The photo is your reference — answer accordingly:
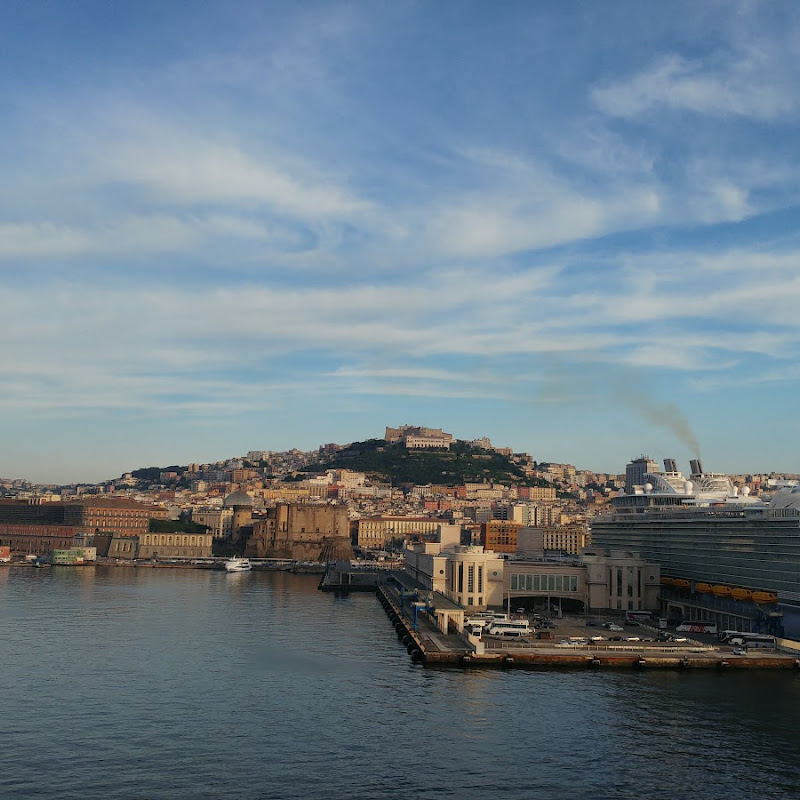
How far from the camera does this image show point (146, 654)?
38.6 meters

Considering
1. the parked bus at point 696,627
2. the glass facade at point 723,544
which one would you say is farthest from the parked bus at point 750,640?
the parked bus at point 696,627

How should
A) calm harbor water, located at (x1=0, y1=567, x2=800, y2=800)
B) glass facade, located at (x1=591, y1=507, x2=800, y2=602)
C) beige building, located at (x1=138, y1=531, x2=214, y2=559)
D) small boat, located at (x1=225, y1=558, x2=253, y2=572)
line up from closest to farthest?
calm harbor water, located at (x1=0, y1=567, x2=800, y2=800) → glass facade, located at (x1=591, y1=507, x2=800, y2=602) → small boat, located at (x1=225, y1=558, x2=253, y2=572) → beige building, located at (x1=138, y1=531, x2=214, y2=559)

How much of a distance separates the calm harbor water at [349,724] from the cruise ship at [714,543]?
5578mm

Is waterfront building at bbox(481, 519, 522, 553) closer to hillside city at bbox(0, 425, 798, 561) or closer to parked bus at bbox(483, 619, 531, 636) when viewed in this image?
hillside city at bbox(0, 425, 798, 561)

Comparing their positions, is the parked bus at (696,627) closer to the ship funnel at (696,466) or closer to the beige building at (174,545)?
the ship funnel at (696,466)

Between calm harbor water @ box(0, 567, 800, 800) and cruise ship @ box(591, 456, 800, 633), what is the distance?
5578 millimetres

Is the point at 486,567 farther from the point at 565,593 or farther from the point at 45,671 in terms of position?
the point at 45,671

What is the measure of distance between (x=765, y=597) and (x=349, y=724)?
22692 millimetres

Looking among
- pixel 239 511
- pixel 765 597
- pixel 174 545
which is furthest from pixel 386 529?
pixel 765 597

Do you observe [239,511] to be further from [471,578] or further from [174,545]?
[471,578]

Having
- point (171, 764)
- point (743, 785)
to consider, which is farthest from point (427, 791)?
point (743, 785)

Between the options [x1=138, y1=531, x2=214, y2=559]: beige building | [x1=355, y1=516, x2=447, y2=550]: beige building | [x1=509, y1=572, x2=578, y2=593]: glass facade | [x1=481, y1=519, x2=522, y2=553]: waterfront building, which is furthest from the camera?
[x1=355, y1=516, x2=447, y2=550]: beige building

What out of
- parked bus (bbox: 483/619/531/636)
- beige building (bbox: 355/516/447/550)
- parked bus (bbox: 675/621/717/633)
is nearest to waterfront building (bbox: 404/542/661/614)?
parked bus (bbox: 675/621/717/633)

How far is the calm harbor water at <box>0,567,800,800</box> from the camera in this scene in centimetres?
2258
